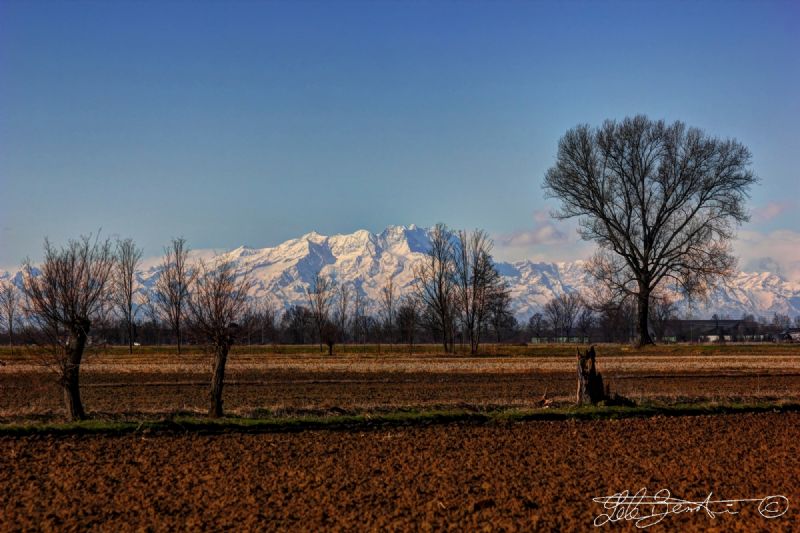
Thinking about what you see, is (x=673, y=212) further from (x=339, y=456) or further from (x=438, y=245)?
(x=339, y=456)

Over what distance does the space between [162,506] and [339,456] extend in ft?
15.2

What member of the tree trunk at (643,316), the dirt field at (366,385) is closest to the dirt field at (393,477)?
the dirt field at (366,385)

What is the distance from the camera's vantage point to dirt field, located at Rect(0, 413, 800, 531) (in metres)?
11.1

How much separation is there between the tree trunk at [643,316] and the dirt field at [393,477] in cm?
4158

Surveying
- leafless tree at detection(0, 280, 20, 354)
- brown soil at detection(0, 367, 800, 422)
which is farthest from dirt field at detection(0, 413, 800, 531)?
leafless tree at detection(0, 280, 20, 354)

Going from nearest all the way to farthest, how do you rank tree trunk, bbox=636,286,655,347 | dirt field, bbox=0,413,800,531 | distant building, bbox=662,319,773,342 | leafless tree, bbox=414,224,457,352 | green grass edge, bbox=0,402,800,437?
dirt field, bbox=0,413,800,531 → green grass edge, bbox=0,402,800,437 → tree trunk, bbox=636,286,655,347 → leafless tree, bbox=414,224,457,352 → distant building, bbox=662,319,773,342

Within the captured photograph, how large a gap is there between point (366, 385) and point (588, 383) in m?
11.7

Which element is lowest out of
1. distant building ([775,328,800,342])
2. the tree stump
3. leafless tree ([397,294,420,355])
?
distant building ([775,328,800,342])

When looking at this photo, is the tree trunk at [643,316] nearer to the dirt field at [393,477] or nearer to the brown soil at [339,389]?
the brown soil at [339,389]

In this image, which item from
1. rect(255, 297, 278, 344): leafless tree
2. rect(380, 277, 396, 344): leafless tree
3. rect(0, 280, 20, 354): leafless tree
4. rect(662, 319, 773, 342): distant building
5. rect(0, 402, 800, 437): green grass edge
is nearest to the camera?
rect(0, 402, 800, 437): green grass edge

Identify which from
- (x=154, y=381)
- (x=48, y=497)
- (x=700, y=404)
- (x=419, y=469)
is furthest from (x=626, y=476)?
(x=154, y=381)

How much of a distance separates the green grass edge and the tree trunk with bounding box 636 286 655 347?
3641 cm

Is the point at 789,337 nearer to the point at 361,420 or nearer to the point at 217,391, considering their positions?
the point at 361,420

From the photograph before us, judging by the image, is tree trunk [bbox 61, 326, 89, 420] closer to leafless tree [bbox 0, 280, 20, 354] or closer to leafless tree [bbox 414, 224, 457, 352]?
leafless tree [bbox 0, 280, 20, 354]
